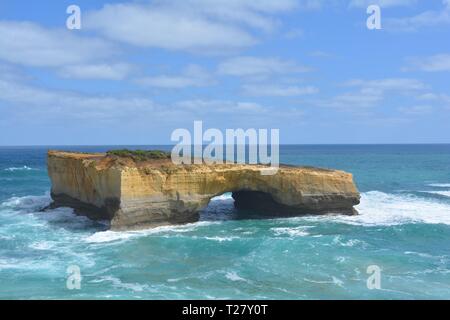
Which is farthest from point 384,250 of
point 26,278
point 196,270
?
point 26,278

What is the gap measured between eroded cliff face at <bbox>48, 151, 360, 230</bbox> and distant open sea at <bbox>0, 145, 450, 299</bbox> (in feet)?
3.71

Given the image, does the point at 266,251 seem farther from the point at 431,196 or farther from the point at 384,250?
the point at 431,196

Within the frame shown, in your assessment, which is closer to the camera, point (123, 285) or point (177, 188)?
point (123, 285)

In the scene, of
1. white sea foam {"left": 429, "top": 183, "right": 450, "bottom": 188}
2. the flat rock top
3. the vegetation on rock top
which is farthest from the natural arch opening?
white sea foam {"left": 429, "top": 183, "right": 450, "bottom": 188}

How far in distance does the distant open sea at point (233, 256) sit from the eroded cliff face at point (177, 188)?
1131 millimetres

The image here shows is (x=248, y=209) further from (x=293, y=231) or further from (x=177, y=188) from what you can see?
(x=177, y=188)

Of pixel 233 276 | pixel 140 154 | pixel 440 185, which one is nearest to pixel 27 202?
pixel 140 154

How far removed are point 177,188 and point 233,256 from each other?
25.3 feet

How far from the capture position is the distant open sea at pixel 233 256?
19500 millimetres

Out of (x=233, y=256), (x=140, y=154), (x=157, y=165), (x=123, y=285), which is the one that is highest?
(x=140, y=154)

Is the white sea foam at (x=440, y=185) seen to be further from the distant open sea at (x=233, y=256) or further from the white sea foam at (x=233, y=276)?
the white sea foam at (x=233, y=276)

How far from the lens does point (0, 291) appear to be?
63.2ft

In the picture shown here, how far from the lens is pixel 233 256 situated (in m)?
24.5
